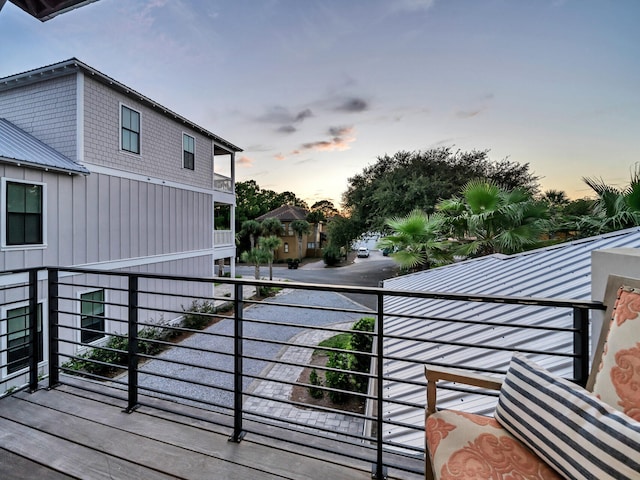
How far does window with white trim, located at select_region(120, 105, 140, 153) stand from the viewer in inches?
286

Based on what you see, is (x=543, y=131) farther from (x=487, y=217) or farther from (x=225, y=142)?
(x=225, y=142)

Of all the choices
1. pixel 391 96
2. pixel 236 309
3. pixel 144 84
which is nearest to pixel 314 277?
pixel 391 96

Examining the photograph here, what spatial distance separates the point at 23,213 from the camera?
17.6ft

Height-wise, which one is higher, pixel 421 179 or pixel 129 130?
pixel 129 130

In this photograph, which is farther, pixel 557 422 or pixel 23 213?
pixel 23 213

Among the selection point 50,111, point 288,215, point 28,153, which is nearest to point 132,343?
point 28,153

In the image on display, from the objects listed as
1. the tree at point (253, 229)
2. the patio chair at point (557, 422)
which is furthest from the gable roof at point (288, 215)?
the patio chair at point (557, 422)

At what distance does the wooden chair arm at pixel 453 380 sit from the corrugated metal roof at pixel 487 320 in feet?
0.31

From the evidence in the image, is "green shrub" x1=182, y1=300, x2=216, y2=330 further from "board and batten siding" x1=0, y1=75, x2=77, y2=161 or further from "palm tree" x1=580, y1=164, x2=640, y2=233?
"palm tree" x1=580, y1=164, x2=640, y2=233

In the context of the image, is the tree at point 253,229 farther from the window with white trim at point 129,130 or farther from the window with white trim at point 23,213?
the window with white trim at point 23,213

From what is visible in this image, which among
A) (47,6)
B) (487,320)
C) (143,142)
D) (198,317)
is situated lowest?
(198,317)

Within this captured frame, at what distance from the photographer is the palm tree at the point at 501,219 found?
19.6ft

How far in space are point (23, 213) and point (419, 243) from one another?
24.9 feet

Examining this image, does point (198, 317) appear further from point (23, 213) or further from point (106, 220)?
point (23, 213)
